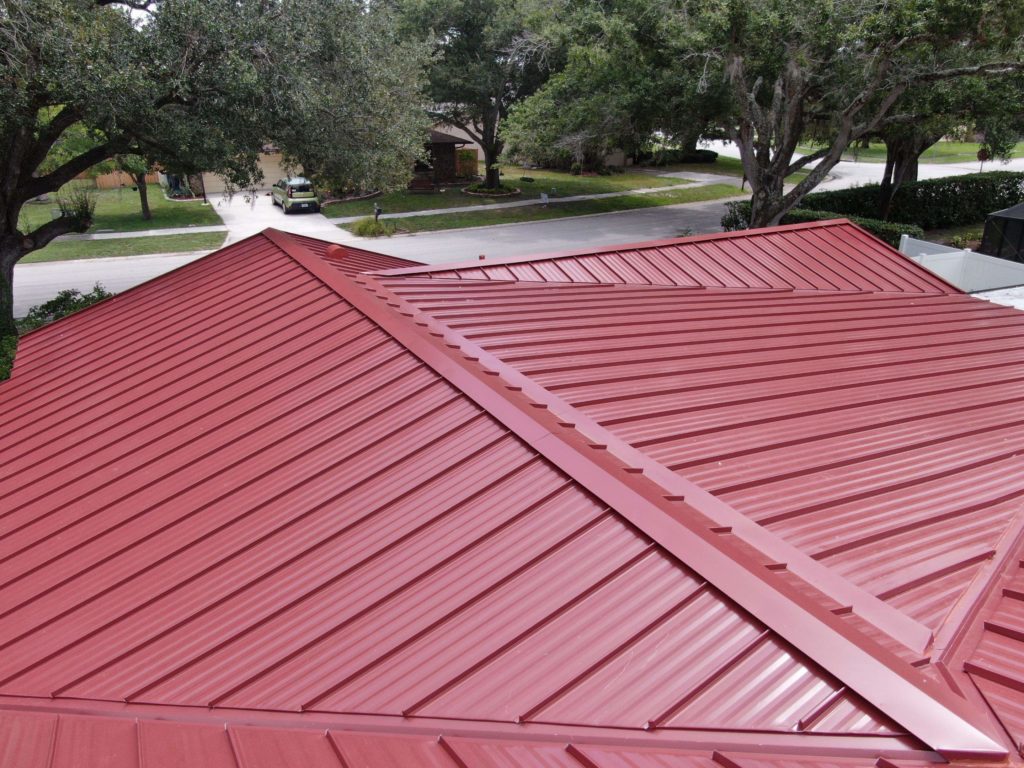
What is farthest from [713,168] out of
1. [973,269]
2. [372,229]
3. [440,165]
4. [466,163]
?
[973,269]

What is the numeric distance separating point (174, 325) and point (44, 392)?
1526 millimetres

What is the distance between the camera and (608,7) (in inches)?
950

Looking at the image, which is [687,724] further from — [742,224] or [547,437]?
[742,224]

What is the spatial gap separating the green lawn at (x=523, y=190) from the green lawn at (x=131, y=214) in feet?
20.3

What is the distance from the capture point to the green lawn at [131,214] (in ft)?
102

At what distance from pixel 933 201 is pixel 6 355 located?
2931 cm

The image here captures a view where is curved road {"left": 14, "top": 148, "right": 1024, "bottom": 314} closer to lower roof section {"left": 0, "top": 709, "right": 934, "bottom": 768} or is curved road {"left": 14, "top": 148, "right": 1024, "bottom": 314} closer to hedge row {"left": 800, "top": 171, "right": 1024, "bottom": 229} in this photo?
hedge row {"left": 800, "top": 171, "right": 1024, "bottom": 229}

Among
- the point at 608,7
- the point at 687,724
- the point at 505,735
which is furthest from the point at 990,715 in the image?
the point at 608,7

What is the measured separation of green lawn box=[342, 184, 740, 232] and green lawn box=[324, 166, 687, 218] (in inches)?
83.6

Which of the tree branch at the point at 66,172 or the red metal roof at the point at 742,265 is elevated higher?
the tree branch at the point at 66,172

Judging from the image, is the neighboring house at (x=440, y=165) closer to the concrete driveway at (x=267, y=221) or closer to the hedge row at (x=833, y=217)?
the concrete driveway at (x=267, y=221)

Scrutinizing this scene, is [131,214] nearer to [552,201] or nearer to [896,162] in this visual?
[552,201]

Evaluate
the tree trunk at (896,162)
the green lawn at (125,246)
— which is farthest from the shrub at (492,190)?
the tree trunk at (896,162)

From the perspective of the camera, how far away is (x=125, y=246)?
27.1 m
